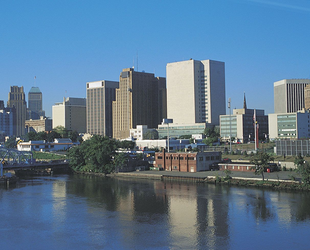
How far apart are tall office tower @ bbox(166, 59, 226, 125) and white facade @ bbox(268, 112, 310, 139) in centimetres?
3738

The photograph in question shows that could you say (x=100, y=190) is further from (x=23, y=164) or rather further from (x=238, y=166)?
(x=23, y=164)

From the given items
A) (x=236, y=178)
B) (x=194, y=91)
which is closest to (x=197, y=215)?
(x=236, y=178)

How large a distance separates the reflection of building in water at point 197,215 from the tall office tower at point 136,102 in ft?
397

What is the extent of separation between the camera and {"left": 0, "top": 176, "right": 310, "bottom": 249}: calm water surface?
110 ft

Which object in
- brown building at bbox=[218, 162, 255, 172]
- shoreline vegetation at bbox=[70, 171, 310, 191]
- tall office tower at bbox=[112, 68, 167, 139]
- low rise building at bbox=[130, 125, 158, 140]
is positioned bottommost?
shoreline vegetation at bbox=[70, 171, 310, 191]

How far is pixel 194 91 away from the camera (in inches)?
6388

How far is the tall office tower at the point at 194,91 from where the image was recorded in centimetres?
16312

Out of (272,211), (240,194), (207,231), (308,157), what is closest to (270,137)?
(308,157)

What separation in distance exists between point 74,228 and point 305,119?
104 meters

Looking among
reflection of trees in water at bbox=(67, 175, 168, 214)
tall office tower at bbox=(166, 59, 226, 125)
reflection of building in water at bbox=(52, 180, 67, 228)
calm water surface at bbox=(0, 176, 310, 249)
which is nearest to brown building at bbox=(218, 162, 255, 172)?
calm water surface at bbox=(0, 176, 310, 249)

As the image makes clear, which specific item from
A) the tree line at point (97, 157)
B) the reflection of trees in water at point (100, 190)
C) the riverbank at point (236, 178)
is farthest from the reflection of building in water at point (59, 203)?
the riverbank at point (236, 178)

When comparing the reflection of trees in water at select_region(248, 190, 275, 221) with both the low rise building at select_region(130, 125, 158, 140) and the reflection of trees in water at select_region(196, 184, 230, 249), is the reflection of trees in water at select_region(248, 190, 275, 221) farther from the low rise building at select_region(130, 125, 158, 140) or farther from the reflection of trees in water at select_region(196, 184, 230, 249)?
the low rise building at select_region(130, 125, 158, 140)

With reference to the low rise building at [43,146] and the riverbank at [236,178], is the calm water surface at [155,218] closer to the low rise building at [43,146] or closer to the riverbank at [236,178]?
the riverbank at [236,178]

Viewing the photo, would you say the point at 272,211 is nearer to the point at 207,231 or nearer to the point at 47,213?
the point at 207,231
